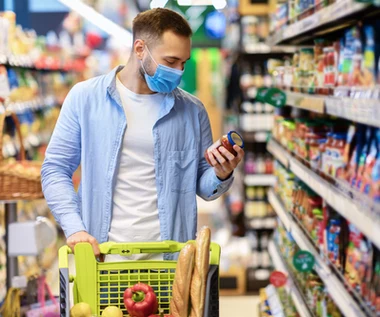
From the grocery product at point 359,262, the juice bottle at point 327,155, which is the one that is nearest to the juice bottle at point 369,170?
the grocery product at point 359,262

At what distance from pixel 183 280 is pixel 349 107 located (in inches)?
35.6

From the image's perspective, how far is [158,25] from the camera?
10.6ft

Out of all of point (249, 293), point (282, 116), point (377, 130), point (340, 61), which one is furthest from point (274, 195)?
point (377, 130)

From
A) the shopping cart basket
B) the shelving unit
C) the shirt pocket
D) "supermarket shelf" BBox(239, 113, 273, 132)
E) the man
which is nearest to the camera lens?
the shopping cart basket

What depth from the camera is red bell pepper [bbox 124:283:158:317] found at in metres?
2.72

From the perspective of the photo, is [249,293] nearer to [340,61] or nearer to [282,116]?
[282,116]

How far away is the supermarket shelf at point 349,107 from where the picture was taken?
8.38ft

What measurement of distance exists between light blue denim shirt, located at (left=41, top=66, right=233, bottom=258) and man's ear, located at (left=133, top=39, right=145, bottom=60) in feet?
0.49

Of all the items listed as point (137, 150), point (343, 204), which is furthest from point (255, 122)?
point (343, 204)

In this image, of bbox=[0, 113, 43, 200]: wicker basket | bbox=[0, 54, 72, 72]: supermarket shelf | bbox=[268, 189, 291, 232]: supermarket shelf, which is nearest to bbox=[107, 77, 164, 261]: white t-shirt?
bbox=[0, 113, 43, 200]: wicker basket

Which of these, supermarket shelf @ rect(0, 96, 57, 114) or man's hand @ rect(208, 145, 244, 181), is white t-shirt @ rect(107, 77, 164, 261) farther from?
supermarket shelf @ rect(0, 96, 57, 114)

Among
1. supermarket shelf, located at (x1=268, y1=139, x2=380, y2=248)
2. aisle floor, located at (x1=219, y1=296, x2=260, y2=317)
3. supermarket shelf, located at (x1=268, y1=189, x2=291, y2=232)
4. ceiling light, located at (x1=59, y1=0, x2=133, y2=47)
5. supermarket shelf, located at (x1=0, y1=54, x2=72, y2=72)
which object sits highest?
ceiling light, located at (x1=59, y1=0, x2=133, y2=47)

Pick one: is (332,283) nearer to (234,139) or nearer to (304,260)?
(304,260)

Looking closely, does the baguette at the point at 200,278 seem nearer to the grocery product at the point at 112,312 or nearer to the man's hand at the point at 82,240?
the grocery product at the point at 112,312
